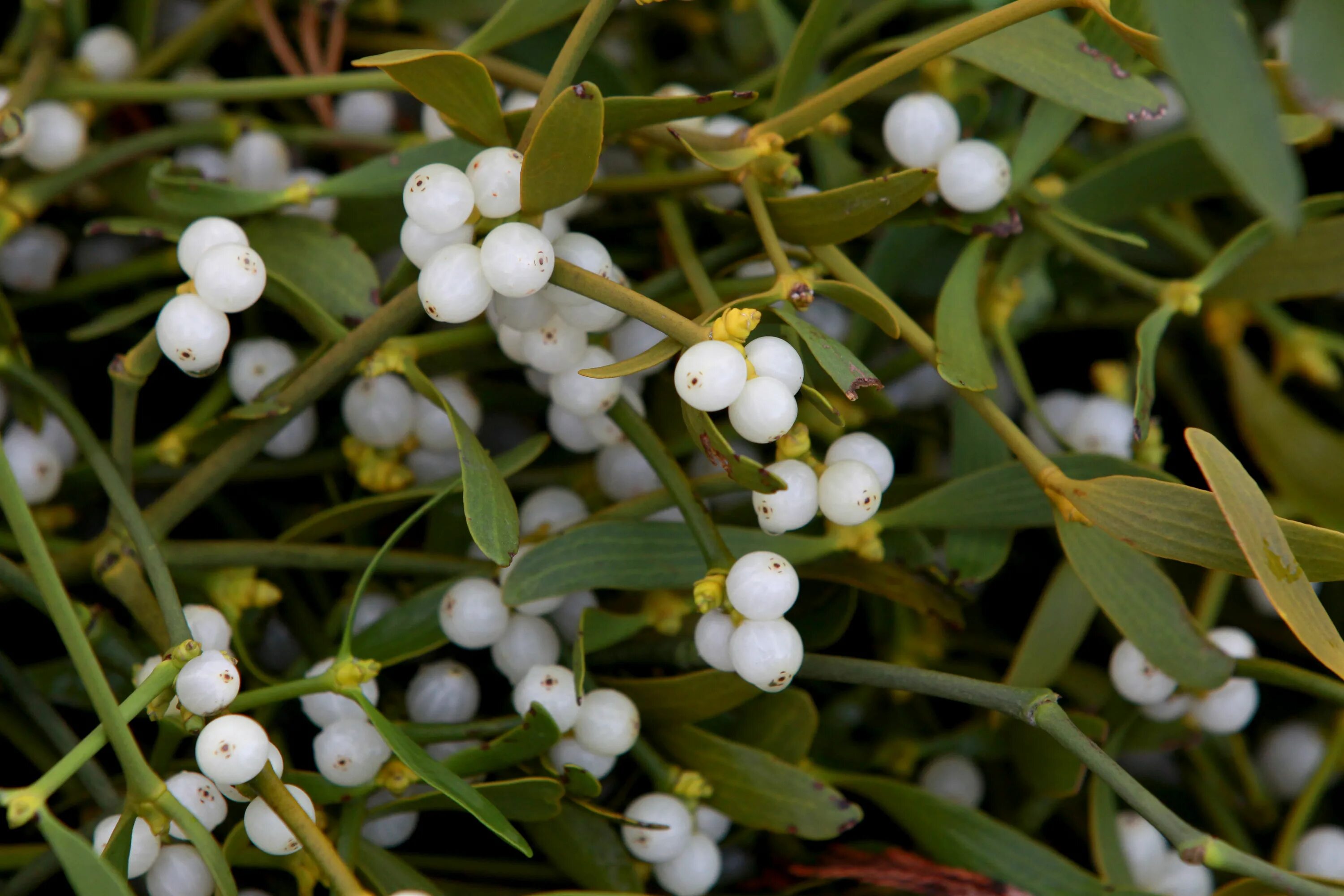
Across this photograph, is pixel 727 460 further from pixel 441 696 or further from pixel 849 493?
pixel 441 696

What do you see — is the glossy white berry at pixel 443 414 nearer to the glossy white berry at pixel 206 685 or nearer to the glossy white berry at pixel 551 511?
the glossy white berry at pixel 551 511

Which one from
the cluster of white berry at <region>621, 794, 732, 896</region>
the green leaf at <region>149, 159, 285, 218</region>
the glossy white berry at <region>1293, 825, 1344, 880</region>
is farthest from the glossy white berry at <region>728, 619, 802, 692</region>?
the glossy white berry at <region>1293, 825, 1344, 880</region>

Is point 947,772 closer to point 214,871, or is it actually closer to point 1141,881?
point 1141,881

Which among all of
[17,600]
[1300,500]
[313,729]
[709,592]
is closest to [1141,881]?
[1300,500]

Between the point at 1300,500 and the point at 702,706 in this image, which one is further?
the point at 1300,500

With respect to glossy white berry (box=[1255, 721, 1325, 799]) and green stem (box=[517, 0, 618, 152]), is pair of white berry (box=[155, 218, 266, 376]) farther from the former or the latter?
glossy white berry (box=[1255, 721, 1325, 799])

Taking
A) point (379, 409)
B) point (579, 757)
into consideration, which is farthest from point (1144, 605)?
point (379, 409)
